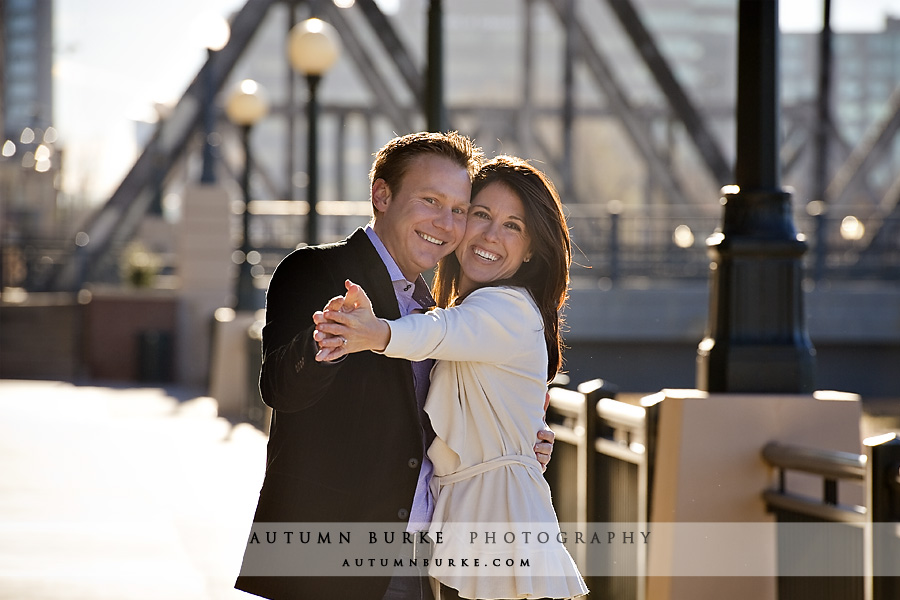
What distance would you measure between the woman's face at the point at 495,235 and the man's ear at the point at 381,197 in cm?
23

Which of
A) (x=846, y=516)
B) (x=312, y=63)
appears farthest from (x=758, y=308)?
(x=312, y=63)

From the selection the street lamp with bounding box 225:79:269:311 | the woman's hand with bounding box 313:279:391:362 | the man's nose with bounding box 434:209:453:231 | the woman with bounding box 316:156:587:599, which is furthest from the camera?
the street lamp with bounding box 225:79:269:311

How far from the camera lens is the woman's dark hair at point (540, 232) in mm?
3422

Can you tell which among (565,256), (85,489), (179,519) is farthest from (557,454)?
(85,489)

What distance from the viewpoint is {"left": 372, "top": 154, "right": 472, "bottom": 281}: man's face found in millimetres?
3389

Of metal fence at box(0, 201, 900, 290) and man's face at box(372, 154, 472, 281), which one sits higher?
metal fence at box(0, 201, 900, 290)

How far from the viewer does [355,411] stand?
10.7ft

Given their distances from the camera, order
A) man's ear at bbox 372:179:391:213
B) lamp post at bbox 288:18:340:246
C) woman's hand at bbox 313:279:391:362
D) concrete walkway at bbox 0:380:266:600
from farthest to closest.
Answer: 1. lamp post at bbox 288:18:340:246
2. concrete walkway at bbox 0:380:266:600
3. man's ear at bbox 372:179:391:213
4. woman's hand at bbox 313:279:391:362

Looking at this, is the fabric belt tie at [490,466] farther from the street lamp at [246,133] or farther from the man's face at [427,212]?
the street lamp at [246,133]

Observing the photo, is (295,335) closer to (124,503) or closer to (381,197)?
(381,197)

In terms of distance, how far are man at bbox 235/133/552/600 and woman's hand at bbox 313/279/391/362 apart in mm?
270

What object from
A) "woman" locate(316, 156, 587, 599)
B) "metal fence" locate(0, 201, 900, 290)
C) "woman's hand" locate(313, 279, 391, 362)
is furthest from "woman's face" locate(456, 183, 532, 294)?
"metal fence" locate(0, 201, 900, 290)

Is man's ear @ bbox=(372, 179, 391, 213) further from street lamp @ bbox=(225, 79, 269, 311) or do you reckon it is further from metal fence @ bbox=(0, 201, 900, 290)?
street lamp @ bbox=(225, 79, 269, 311)

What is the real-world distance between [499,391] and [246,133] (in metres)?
17.8
